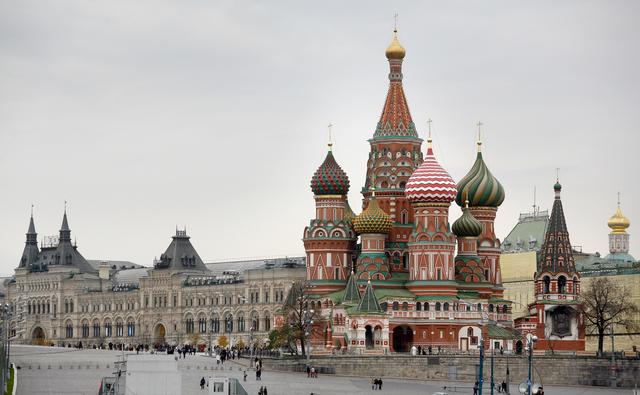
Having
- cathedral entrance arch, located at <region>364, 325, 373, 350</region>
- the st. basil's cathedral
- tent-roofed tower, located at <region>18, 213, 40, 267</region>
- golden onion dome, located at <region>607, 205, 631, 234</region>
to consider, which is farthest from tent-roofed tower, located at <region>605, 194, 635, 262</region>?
tent-roofed tower, located at <region>18, 213, 40, 267</region>

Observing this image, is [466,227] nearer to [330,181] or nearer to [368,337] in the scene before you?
[330,181]

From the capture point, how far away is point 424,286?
375 feet

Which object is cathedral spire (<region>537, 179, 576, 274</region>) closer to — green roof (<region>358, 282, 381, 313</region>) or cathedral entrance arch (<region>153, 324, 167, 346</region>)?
green roof (<region>358, 282, 381, 313</region>)

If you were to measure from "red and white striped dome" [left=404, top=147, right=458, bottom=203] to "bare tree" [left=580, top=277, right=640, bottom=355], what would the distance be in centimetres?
1198

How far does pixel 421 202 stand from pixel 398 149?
23.1 ft

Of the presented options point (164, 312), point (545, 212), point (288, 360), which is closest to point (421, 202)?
point (288, 360)

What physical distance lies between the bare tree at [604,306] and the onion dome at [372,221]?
48.2 feet

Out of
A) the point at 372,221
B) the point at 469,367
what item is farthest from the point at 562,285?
the point at 469,367

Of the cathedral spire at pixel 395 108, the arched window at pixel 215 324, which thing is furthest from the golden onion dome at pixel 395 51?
the arched window at pixel 215 324

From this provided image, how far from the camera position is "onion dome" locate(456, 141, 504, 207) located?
121062mm

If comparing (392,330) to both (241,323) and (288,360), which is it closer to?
(288,360)

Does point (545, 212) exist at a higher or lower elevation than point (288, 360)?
higher

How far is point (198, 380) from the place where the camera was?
3551 inches

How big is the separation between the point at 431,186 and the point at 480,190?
8.09 m
